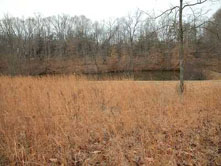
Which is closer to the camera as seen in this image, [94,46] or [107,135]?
[107,135]

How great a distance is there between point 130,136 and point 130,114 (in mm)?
883

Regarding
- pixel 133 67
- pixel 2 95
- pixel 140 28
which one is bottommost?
pixel 2 95

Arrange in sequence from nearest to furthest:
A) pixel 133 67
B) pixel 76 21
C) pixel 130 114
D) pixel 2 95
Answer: pixel 130 114 < pixel 2 95 < pixel 133 67 < pixel 76 21

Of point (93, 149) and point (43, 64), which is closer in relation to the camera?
point (93, 149)

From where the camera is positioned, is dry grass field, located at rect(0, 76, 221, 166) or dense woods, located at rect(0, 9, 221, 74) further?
dense woods, located at rect(0, 9, 221, 74)

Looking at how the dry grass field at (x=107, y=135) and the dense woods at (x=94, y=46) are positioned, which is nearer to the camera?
the dry grass field at (x=107, y=135)

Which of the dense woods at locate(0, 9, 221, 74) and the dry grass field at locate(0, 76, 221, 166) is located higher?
the dense woods at locate(0, 9, 221, 74)

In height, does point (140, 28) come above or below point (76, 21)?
below

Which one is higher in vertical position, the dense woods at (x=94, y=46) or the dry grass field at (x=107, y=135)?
the dense woods at (x=94, y=46)

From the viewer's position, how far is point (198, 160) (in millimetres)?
1955

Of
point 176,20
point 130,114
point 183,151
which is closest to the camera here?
point 183,151

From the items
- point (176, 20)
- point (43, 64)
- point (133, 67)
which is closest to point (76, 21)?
point (43, 64)

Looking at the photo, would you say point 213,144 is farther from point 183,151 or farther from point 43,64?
point 43,64

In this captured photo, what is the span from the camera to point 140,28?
114 ft
